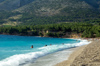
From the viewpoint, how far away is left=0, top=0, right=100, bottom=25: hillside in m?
126

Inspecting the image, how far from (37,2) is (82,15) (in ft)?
174

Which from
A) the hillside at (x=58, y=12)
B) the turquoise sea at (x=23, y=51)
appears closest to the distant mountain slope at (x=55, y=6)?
the hillside at (x=58, y=12)

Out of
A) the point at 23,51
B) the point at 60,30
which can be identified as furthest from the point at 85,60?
the point at 60,30

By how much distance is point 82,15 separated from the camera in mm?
127562

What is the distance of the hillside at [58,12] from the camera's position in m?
126

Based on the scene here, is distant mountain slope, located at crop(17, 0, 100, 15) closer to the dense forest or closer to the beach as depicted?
the dense forest

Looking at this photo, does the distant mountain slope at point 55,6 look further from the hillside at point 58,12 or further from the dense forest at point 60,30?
the dense forest at point 60,30

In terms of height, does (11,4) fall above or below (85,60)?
above

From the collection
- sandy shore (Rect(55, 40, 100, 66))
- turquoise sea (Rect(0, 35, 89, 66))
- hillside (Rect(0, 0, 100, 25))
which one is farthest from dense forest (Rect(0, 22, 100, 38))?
sandy shore (Rect(55, 40, 100, 66))

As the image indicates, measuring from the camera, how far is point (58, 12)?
453 ft

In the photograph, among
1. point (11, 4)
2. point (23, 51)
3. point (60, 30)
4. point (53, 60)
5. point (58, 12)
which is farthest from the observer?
point (11, 4)

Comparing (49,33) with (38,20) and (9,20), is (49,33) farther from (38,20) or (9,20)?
(9,20)

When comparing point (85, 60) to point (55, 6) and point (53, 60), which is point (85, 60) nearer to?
point (53, 60)

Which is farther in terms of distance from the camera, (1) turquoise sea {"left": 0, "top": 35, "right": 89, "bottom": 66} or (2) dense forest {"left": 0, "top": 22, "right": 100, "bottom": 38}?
(2) dense forest {"left": 0, "top": 22, "right": 100, "bottom": 38}
